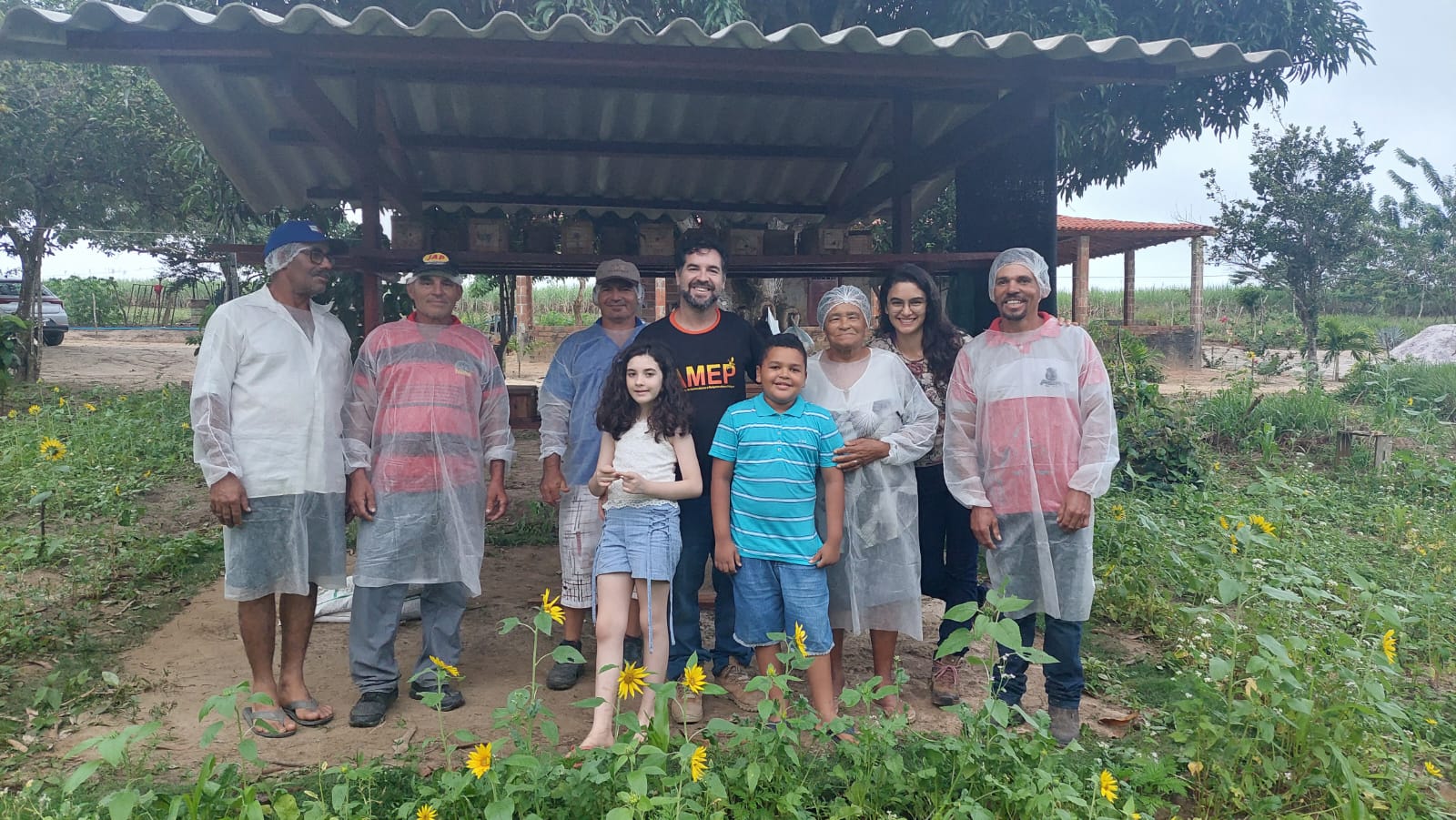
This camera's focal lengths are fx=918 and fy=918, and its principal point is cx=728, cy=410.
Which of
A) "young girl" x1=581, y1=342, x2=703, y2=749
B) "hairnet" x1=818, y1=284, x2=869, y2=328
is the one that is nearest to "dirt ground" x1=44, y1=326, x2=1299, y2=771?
"young girl" x1=581, y1=342, x2=703, y2=749

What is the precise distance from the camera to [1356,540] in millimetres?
5355

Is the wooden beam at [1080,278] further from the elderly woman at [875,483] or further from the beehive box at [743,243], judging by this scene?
the elderly woman at [875,483]

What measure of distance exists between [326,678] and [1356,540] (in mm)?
5542

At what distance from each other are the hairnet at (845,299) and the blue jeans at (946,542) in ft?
2.08

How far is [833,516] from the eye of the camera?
118 inches

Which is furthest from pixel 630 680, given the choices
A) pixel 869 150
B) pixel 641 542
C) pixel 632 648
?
pixel 869 150

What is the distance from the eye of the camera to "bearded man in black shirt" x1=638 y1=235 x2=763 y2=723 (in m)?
3.22

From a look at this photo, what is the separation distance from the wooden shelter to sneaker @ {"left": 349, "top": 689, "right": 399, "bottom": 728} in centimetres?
170

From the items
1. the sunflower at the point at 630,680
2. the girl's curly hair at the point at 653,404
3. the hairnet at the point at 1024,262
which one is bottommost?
the sunflower at the point at 630,680

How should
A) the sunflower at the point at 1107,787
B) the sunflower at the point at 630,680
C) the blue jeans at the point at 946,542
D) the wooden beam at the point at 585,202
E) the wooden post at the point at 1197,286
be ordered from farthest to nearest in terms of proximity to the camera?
the wooden post at the point at 1197,286
the wooden beam at the point at 585,202
the blue jeans at the point at 946,542
the sunflower at the point at 630,680
the sunflower at the point at 1107,787

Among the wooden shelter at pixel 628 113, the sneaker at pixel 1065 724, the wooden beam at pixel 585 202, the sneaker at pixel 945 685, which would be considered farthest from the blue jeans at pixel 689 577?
the wooden beam at pixel 585 202

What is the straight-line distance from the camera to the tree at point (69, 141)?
1080 centimetres

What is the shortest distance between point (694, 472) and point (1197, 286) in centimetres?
1774

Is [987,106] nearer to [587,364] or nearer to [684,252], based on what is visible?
[684,252]
